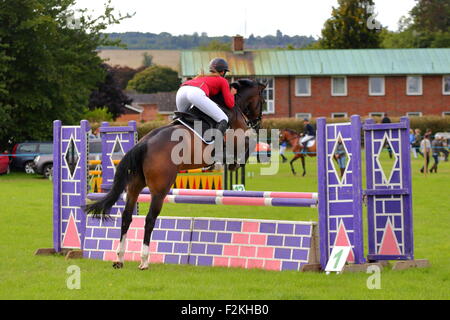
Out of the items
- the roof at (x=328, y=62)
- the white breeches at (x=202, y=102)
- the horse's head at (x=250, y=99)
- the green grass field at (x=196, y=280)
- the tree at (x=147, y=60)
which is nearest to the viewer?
the green grass field at (x=196, y=280)

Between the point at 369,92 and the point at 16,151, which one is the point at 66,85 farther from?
the point at 369,92

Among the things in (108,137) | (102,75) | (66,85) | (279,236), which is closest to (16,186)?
(66,85)

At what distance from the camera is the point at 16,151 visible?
33.7 metres

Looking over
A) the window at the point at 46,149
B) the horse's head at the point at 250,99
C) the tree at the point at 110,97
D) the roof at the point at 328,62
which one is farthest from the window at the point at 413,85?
the horse's head at the point at 250,99

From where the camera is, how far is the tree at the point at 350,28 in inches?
3073

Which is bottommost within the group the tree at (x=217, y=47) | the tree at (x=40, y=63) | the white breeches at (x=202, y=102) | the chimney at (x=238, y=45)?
the white breeches at (x=202, y=102)

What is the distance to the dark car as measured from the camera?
3300 cm

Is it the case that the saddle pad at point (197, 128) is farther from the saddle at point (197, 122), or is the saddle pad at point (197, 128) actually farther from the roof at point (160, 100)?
the roof at point (160, 100)

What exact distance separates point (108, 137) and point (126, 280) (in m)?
2.95

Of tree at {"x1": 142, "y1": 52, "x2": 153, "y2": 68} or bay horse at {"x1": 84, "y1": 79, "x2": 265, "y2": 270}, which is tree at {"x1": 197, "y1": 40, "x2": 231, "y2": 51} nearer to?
tree at {"x1": 142, "y1": 52, "x2": 153, "y2": 68}

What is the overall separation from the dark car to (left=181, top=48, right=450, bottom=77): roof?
30.1 m

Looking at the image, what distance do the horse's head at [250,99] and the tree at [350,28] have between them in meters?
68.4

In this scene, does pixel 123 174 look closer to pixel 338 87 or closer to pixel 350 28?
pixel 338 87

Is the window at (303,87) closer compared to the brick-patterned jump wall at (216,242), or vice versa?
the brick-patterned jump wall at (216,242)
